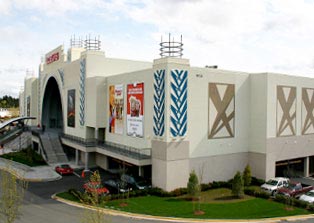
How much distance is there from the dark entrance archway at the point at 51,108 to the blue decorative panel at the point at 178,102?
3638 cm

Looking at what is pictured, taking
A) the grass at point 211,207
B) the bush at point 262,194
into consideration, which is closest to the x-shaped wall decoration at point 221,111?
the bush at point 262,194

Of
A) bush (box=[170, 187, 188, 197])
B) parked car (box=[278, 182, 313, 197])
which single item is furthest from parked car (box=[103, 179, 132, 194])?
parked car (box=[278, 182, 313, 197])

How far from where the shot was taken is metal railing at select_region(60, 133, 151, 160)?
3297cm

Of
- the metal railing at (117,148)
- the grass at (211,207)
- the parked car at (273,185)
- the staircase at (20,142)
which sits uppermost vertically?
the metal railing at (117,148)

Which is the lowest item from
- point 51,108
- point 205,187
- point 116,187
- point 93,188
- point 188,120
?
point 205,187

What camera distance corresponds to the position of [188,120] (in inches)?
1271

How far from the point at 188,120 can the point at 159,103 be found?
321 cm

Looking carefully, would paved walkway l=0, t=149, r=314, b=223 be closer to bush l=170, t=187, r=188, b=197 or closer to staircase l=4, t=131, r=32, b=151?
staircase l=4, t=131, r=32, b=151

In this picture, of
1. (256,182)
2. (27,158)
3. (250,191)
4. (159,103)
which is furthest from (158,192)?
(27,158)

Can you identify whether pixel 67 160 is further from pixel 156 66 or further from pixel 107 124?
pixel 156 66

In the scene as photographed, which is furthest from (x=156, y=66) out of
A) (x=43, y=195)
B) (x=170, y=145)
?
(x=43, y=195)

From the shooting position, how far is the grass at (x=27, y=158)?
146 feet

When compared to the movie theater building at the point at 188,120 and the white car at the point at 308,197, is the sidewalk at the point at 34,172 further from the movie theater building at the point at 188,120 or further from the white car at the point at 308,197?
the white car at the point at 308,197

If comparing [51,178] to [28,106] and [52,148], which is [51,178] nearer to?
[52,148]
